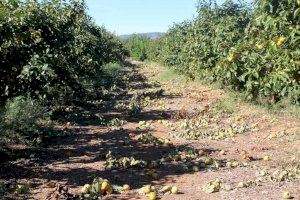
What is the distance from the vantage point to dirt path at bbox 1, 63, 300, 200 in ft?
18.8

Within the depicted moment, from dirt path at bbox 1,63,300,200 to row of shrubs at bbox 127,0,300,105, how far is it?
94 cm

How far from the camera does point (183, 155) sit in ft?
24.8

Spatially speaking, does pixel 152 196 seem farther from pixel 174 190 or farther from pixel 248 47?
pixel 248 47

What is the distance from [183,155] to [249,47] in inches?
93.1

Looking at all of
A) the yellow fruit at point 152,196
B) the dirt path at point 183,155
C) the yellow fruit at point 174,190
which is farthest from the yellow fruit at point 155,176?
the yellow fruit at point 152,196

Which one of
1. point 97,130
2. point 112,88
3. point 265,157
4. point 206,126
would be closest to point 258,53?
point 265,157

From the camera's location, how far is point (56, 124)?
34.2 ft

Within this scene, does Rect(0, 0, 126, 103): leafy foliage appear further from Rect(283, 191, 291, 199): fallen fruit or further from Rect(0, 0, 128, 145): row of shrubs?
Rect(283, 191, 291, 199): fallen fruit

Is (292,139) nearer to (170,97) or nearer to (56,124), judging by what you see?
(56,124)

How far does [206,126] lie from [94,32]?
1157cm

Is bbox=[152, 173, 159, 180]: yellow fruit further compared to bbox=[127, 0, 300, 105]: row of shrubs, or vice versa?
bbox=[152, 173, 159, 180]: yellow fruit

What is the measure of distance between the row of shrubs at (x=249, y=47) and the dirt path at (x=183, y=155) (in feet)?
3.07

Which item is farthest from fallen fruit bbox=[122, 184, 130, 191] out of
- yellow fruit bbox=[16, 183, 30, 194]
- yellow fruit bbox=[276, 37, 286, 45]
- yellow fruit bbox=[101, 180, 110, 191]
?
yellow fruit bbox=[276, 37, 286, 45]

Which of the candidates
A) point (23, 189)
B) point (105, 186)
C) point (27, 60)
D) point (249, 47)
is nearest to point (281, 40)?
point (249, 47)
